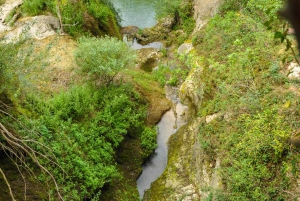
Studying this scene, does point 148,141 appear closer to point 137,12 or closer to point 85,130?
point 85,130

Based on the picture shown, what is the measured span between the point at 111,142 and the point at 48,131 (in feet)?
7.55

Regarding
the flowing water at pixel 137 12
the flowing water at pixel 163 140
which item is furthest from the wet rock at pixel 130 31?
the flowing water at pixel 163 140

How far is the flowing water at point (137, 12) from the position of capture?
2031cm

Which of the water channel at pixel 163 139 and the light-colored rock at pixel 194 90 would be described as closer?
the light-colored rock at pixel 194 90

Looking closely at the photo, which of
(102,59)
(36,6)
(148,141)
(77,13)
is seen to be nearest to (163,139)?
(148,141)

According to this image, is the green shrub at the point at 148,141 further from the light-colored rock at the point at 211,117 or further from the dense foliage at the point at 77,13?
the dense foliage at the point at 77,13

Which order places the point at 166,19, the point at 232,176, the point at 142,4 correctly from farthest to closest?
the point at 142,4
the point at 166,19
the point at 232,176

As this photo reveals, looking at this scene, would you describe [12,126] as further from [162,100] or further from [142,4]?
[142,4]

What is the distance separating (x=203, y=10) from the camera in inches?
612

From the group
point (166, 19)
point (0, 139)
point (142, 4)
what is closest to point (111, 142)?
point (0, 139)

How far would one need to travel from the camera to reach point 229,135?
688cm

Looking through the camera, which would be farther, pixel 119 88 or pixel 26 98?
pixel 119 88

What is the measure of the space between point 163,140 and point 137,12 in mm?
13379

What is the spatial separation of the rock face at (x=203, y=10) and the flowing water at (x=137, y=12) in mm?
4297
